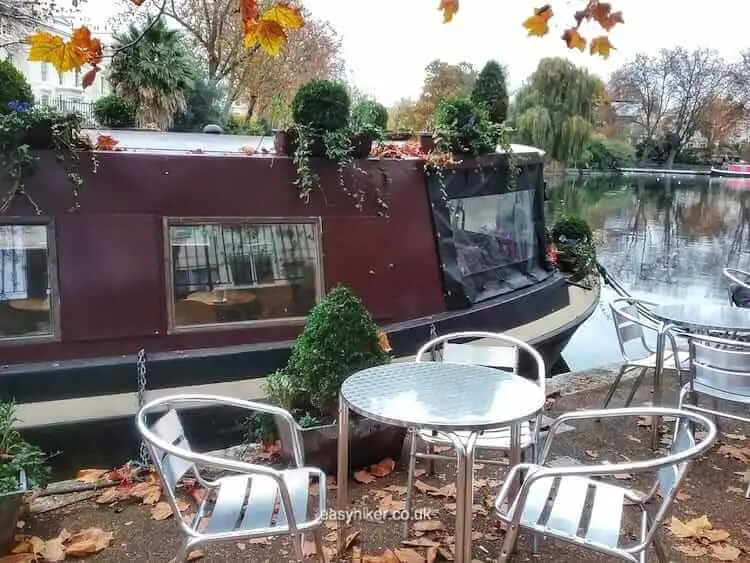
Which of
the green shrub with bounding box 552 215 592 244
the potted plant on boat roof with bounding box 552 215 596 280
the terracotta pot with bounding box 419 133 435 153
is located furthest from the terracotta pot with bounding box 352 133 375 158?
the green shrub with bounding box 552 215 592 244

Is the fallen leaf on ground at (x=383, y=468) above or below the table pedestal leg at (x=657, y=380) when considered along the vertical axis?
below

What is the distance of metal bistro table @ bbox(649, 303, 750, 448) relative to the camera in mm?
3977

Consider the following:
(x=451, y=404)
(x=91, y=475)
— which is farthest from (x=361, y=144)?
(x=451, y=404)

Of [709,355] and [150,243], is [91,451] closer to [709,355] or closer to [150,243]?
[150,243]

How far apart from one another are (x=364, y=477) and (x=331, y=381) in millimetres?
520

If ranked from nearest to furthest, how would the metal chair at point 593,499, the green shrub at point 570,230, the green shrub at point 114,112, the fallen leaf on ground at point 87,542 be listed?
the metal chair at point 593,499 → the fallen leaf on ground at point 87,542 → the green shrub at point 114,112 → the green shrub at point 570,230

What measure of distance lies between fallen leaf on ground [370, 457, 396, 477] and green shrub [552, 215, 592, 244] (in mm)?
5846

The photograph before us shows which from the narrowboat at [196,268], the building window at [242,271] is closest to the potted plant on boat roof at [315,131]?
the narrowboat at [196,268]

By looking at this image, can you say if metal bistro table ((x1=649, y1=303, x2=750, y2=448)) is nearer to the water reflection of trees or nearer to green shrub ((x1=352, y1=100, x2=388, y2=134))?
green shrub ((x1=352, y1=100, x2=388, y2=134))

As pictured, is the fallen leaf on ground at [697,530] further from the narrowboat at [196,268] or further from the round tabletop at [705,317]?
the narrowboat at [196,268]

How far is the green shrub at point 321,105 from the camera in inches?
181

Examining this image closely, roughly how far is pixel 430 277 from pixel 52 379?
2.81 meters

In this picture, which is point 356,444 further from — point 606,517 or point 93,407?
point 93,407

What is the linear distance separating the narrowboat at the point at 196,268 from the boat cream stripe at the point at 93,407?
11 mm
